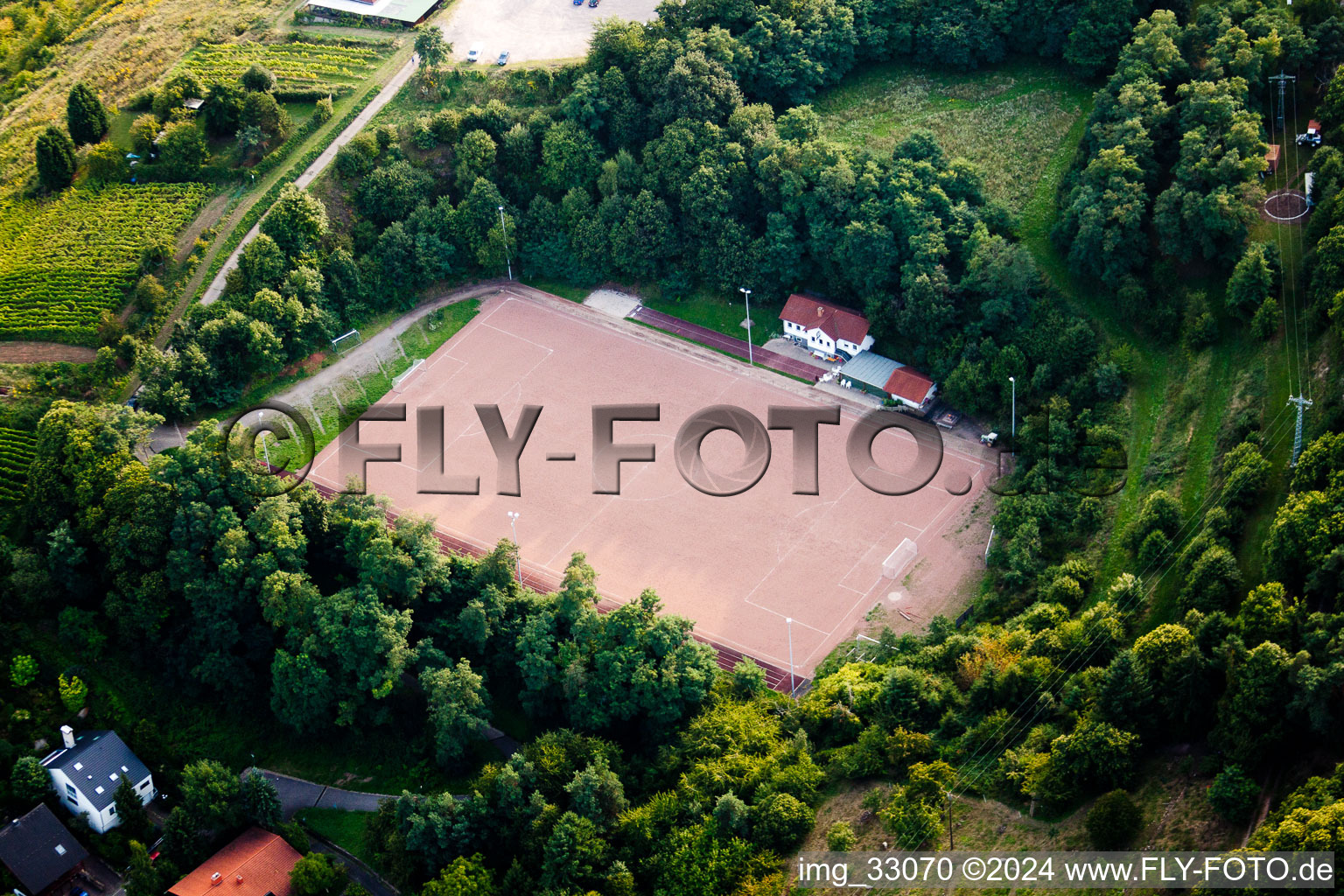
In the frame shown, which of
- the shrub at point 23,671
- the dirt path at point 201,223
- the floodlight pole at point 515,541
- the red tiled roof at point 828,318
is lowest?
the shrub at point 23,671

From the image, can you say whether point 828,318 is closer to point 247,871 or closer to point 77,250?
point 247,871

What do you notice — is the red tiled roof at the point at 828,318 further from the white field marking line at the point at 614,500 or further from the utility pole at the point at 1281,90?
the utility pole at the point at 1281,90

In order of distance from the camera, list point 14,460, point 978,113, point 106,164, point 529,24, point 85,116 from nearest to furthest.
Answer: point 14,460 → point 978,113 → point 106,164 → point 85,116 → point 529,24

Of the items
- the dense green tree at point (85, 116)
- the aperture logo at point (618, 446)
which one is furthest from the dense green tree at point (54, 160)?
the aperture logo at point (618, 446)

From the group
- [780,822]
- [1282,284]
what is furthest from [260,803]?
[1282,284]

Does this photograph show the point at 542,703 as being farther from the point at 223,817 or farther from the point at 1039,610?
the point at 1039,610

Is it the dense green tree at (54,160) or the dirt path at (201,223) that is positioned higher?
the dense green tree at (54,160)
